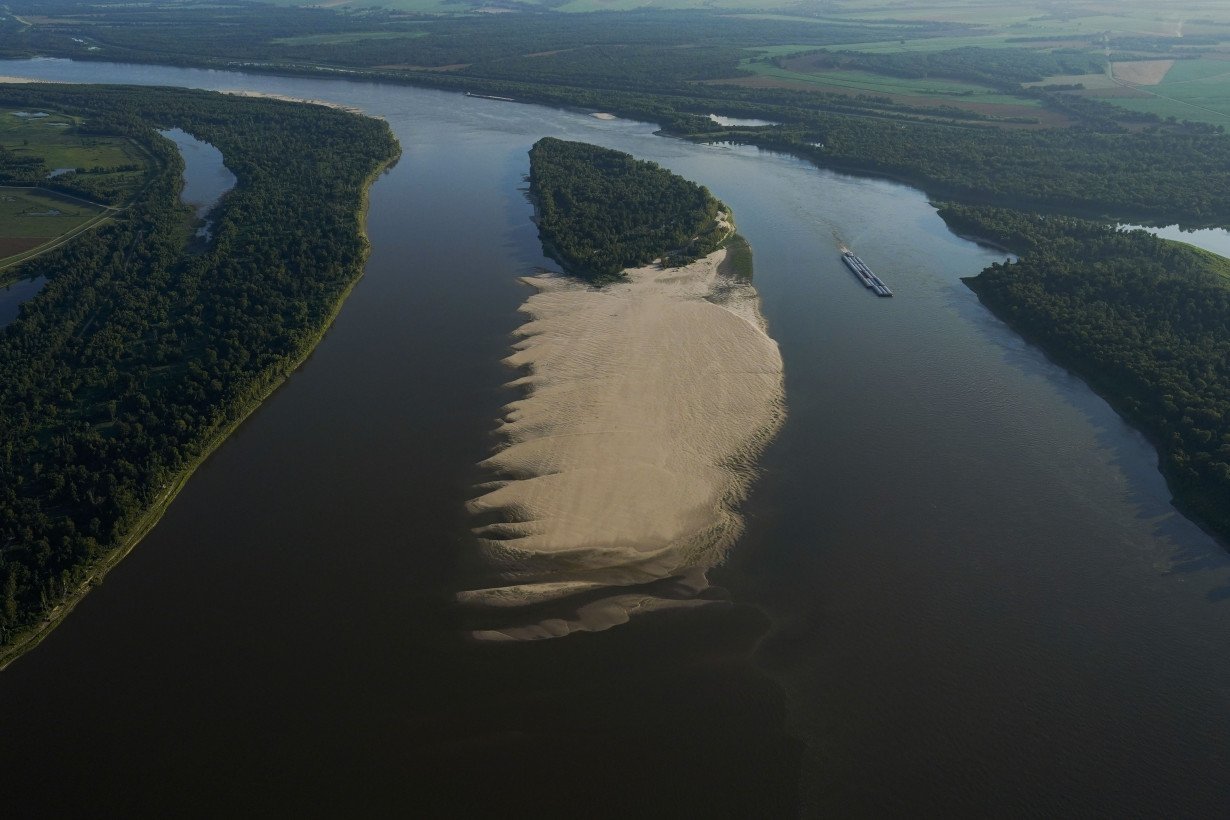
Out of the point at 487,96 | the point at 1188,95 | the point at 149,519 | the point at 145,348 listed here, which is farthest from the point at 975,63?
the point at 149,519

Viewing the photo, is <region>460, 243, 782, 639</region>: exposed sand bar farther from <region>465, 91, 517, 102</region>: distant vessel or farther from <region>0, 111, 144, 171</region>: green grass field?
<region>465, 91, 517, 102</region>: distant vessel

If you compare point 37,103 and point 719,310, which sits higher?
point 37,103

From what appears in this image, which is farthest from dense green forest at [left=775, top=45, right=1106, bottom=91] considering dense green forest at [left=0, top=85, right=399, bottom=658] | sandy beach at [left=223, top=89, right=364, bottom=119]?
dense green forest at [left=0, top=85, right=399, bottom=658]

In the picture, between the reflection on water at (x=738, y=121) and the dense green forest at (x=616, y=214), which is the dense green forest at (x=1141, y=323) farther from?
the reflection on water at (x=738, y=121)

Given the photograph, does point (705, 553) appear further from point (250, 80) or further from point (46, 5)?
point (46, 5)

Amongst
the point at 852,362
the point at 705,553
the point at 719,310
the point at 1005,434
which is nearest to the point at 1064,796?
the point at 705,553

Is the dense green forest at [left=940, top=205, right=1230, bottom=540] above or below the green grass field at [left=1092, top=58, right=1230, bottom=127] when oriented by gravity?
below
